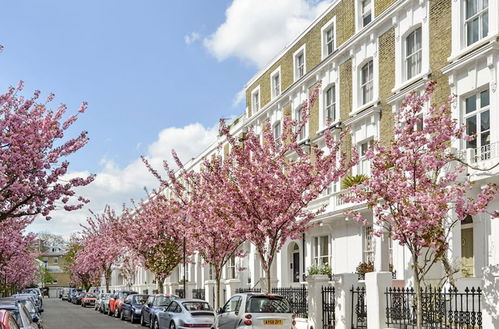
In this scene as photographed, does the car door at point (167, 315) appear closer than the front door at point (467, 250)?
No

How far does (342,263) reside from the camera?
95.5ft

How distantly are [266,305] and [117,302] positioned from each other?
24.6m

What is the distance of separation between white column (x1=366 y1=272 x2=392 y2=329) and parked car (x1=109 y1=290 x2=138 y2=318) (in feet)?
77.0

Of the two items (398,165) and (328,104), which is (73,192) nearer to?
(398,165)

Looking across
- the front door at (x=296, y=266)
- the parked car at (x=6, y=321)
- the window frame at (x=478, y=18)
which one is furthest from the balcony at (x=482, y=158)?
the front door at (x=296, y=266)

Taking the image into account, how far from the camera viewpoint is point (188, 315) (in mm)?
22156

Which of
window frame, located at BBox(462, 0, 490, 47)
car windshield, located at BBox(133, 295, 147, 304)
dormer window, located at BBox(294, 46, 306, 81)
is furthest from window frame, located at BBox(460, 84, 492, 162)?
car windshield, located at BBox(133, 295, 147, 304)

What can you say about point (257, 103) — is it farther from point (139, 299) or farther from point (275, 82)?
point (139, 299)

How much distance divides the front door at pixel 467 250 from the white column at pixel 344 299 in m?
3.33

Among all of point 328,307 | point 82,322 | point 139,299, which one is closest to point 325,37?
point 328,307

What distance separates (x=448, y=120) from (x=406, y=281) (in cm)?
902

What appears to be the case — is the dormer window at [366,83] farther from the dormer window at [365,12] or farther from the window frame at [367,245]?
the window frame at [367,245]

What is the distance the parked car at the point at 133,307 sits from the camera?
33.6 m

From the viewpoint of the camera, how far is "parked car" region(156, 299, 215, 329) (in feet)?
72.0
